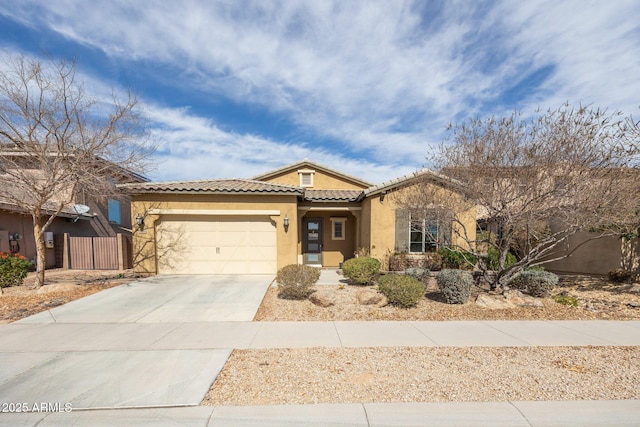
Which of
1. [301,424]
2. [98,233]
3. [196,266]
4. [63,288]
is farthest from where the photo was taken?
[98,233]

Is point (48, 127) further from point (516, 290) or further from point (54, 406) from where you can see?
point (516, 290)

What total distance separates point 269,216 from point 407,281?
621 centimetres

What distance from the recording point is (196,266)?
11227 millimetres

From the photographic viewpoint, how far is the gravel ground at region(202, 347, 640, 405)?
11.2 feet

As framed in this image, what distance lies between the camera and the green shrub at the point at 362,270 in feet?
30.7

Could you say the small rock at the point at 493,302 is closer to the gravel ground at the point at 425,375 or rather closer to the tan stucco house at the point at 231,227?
the gravel ground at the point at 425,375

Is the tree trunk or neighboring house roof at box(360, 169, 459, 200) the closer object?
the tree trunk

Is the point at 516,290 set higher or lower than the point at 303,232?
lower

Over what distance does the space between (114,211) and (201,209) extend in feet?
32.7

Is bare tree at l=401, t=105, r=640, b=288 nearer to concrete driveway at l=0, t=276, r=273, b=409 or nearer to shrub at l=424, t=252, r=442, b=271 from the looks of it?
shrub at l=424, t=252, r=442, b=271

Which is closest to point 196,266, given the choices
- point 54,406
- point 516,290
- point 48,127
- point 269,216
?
point 269,216

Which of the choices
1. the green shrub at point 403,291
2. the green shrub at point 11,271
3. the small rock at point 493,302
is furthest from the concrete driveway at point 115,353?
the small rock at point 493,302

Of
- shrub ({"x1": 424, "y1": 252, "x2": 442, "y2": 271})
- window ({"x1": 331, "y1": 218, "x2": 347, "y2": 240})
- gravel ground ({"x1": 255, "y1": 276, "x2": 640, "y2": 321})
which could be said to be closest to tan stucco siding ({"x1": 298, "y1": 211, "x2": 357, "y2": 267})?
window ({"x1": 331, "y1": 218, "x2": 347, "y2": 240})

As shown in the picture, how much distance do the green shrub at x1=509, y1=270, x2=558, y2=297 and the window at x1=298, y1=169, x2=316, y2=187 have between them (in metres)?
11.3
